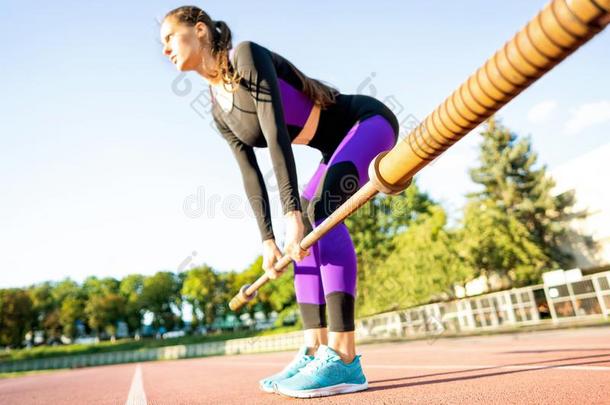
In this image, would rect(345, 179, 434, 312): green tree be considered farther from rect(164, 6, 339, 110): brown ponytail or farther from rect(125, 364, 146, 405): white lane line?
rect(164, 6, 339, 110): brown ponytail

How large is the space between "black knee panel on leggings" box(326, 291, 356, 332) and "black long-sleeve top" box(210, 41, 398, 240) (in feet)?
1.71

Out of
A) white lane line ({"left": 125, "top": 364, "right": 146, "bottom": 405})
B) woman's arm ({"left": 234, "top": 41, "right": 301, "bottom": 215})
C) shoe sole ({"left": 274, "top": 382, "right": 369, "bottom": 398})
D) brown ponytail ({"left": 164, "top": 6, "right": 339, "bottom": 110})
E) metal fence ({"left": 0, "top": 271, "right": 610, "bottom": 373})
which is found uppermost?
brown ponytail ({"left": 164, "top": 6, "right": 339, "bottom": 110})

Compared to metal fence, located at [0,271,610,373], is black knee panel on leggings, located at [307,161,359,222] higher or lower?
higher

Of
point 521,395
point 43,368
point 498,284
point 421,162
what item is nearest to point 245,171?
point 421,162

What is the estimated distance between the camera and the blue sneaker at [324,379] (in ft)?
6.28

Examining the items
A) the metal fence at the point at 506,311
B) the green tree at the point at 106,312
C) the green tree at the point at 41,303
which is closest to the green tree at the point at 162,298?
the green tree at the point at 106,312

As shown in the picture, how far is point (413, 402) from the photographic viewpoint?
5.29ft

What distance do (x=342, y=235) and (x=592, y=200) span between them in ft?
102

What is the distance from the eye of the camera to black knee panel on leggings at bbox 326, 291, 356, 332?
82.2 inches

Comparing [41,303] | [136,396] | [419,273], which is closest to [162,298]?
[41,303]

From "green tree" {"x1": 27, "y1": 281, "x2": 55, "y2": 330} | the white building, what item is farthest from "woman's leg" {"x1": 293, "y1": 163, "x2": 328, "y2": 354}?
"green tree" {"x1": 27, "y1": 281, "x2": 55, "y2": 330}

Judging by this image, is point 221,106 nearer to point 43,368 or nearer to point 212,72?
point 212,72

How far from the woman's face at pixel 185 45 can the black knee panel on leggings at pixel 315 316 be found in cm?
153

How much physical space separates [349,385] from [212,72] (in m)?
1.84
